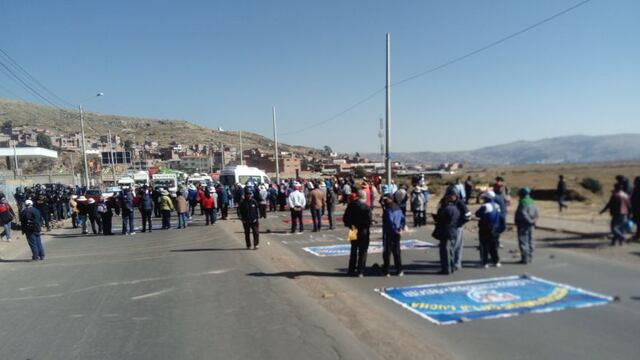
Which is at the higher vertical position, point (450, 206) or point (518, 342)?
point (450, 206)

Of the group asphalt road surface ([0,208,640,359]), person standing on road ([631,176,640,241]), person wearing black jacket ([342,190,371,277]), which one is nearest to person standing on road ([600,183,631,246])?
person standing on road ([631,176,640,241])

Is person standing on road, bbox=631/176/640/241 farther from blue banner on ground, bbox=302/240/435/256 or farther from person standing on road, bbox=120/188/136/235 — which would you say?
person standing on road, bbox=120/188/136/235

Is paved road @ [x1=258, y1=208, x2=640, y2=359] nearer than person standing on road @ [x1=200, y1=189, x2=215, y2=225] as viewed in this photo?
Yes

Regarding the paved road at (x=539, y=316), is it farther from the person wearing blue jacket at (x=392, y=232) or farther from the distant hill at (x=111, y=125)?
the distant hill at (x=111, y=125)

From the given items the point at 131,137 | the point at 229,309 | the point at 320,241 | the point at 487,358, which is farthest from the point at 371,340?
the point at 131,137

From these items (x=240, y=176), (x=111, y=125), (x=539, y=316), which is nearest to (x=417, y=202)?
(x=539, y=316)

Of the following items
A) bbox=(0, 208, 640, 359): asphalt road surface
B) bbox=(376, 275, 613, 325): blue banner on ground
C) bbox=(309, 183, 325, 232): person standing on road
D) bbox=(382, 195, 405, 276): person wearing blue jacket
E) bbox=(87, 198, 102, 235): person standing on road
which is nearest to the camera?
bbox=(0, 208, 640, 359): asphalt road surface

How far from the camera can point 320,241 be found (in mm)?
15188

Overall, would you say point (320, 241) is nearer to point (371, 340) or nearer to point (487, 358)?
point (371, 340)

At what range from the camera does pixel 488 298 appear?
7672 millimetres

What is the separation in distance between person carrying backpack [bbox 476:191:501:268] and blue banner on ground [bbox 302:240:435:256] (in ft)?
9.85

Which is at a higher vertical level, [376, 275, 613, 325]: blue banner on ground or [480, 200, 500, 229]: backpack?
[480, 200, 500, 229]: backpack

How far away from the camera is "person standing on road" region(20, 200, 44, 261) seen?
1315cm

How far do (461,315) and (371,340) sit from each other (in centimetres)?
154
